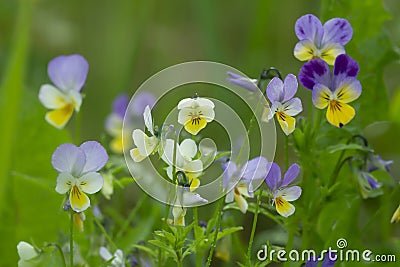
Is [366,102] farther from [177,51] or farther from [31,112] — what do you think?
[177,51]

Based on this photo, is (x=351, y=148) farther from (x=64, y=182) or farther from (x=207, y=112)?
(x=64, y=182)

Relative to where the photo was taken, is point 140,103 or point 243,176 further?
point 140,103

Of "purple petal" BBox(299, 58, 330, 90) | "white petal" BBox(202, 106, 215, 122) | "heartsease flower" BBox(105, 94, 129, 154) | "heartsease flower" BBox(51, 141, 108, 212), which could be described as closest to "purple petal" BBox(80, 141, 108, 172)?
"heartsease flower" BBox(51, 141, 108, 212)

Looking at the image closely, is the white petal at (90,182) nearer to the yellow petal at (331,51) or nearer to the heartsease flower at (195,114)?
the heartsease flower at (195,114)

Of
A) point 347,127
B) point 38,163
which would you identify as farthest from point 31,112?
point 347,127

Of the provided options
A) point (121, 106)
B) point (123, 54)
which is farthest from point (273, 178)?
point (123, 54)

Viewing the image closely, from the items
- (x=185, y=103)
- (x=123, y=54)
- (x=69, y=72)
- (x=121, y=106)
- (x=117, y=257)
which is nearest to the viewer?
(x=185, y=103)

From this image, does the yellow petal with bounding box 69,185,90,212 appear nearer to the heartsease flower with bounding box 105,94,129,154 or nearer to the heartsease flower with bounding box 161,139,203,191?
the heartsease flower with bounding box 161,139,203,191
